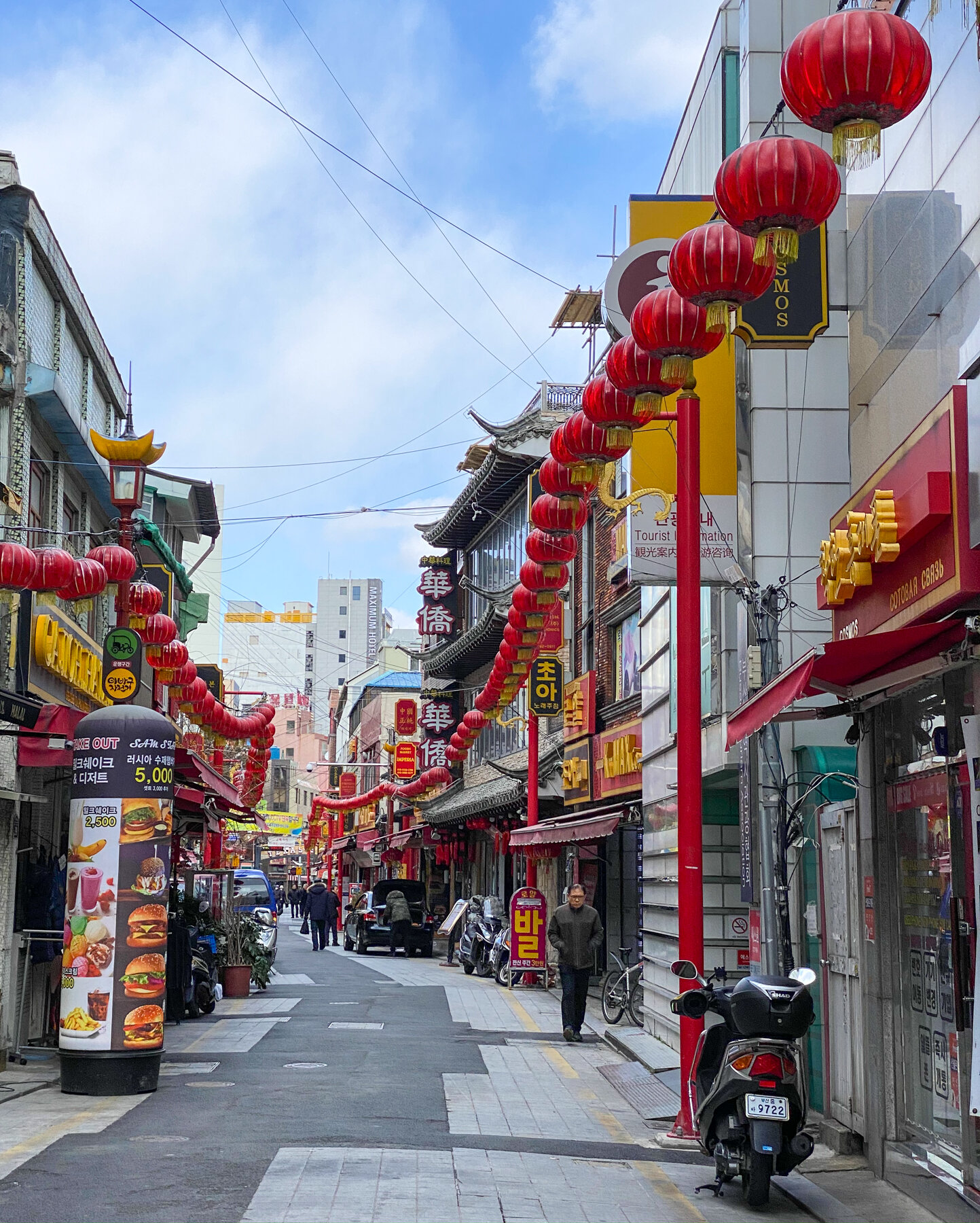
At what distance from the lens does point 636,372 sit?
1105 centimetres

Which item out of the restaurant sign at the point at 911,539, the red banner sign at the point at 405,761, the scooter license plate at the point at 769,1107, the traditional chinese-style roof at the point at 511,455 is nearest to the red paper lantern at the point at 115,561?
the restaurant sign at the point at 911,539

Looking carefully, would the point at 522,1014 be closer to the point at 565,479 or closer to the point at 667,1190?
the point at 565,479

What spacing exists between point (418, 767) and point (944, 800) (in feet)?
134

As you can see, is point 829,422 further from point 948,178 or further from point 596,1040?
point 596,1040

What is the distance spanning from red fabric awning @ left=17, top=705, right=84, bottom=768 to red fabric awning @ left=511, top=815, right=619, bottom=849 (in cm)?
821

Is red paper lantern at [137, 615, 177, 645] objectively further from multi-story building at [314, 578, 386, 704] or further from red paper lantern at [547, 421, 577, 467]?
multi-story building at [314, 578, 386, 704]

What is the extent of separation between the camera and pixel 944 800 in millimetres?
8516

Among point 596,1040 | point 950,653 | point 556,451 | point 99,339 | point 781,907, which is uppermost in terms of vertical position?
point 99,339

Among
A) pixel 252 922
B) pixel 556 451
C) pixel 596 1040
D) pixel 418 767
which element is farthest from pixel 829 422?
pixel 418 767

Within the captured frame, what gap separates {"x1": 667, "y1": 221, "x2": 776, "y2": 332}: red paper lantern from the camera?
9320 millimetres

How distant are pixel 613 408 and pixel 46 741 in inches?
282

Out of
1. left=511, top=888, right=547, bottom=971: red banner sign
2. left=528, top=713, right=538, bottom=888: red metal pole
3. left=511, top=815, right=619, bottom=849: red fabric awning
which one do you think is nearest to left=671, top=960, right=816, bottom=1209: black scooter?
left=511, top=815, right=619, bottom=849: red fabric awning

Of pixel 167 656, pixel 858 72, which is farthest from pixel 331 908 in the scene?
pixel 858 72

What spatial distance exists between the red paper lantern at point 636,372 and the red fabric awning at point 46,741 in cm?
613
